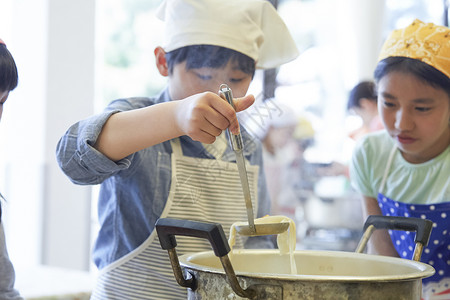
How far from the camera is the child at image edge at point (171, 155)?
0.73 m

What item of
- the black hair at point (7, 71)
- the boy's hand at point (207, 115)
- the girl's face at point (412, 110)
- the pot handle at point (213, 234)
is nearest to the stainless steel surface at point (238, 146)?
the boy's hand at point (207, 115)

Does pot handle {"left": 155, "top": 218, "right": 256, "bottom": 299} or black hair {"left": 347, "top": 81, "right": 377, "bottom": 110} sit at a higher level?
black hair {"left": 347, "top": 81, "right": 377, "bottom": 110}

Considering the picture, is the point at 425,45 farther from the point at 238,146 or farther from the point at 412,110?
the point at 238,146

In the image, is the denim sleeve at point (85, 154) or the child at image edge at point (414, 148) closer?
the denim sleeve at point (85, 154)

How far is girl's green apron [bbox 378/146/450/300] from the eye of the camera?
1005 millimetres

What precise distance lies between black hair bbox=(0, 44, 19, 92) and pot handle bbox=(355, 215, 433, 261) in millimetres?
545

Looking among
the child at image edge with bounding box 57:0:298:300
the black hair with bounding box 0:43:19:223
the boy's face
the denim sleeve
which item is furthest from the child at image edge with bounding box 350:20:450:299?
the black hair with bounding box 0:43:19:223

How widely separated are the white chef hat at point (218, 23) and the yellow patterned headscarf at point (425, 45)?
27 centimetres

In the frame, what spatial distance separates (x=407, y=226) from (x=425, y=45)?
367 millimetres

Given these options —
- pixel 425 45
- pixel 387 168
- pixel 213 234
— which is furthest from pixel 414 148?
pixel 213 234

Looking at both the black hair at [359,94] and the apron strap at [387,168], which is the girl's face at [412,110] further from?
the black hair at [359,94]

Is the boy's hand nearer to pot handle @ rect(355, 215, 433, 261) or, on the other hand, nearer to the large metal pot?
the large metal pot

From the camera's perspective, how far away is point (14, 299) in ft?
2.39

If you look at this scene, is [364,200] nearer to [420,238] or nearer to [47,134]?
[420,238]
